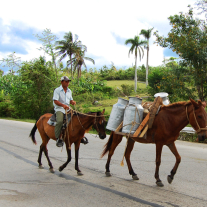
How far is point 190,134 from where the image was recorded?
1219 cm

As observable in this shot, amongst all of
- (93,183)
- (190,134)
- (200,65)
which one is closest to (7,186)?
(93,183)

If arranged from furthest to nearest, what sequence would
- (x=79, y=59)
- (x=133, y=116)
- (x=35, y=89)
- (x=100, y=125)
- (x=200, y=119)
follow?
(x=79, y=59) < (x=35, y=89) < (x=100, y=125) < (x=133, y=116) < (x=200, y=119)

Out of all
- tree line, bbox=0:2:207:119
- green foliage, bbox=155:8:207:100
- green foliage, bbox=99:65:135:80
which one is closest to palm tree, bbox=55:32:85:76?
tree line, bbox=0:2:207:119

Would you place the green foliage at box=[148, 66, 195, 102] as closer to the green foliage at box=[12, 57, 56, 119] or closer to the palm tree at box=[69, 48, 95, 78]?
Result: the green foliage at box=[12, 57, 56, 119]

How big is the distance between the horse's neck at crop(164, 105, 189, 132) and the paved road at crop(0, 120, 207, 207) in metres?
1.27

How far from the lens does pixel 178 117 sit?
529cm

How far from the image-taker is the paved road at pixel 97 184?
14.3ft

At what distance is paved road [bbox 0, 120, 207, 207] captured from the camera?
437cm

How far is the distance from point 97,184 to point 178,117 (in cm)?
226

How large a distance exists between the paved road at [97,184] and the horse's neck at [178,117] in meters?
1.27

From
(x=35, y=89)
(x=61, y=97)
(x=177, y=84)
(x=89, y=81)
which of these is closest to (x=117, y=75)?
(x=89, y=81)

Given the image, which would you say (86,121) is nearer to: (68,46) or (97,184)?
(97,184)

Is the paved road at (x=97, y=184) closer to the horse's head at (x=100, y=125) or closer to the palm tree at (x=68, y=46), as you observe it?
the horse's head at (x=100, y=125)

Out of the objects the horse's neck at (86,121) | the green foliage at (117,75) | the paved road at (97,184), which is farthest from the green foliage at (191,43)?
the green foliage at (117,75)
